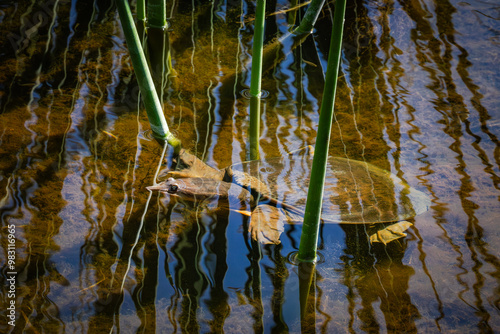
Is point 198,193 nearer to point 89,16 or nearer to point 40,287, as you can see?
point 40,287

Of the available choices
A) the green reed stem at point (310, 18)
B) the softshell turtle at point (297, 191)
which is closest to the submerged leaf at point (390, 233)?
the softshell turtle at point (297, 191)

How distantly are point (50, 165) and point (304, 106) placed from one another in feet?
5.79

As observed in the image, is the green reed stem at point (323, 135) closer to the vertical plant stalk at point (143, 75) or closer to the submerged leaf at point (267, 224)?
the submerged leaf at point (267, 224)

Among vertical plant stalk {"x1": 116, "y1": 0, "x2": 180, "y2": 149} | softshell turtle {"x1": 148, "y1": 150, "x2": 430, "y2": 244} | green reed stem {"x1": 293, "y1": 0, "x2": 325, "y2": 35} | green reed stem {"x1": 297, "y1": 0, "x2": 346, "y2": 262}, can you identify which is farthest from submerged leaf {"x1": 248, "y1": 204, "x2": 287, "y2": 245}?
green reed stem {"x1": 293, "y1": 0, "x2": 325, "y2": 35}

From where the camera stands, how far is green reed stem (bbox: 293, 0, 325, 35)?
3246 millimetres

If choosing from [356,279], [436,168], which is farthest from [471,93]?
[356,279]

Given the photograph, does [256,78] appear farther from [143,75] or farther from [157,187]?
[157,187]

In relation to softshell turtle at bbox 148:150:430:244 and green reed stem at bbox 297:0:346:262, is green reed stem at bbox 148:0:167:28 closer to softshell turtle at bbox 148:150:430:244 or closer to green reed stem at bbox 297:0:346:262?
softshell turtle at bbox 148:150:430:244

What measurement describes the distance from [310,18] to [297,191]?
6.41 ft

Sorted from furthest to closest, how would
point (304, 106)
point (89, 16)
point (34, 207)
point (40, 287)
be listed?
point (89, 16)
point (304, 106)
point (34, 207)
point (40, 287)

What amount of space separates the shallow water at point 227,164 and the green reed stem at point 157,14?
0.19m

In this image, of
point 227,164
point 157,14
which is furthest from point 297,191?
point 157,14

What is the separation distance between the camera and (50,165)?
223 cm

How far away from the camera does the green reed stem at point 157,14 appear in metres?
3.35
